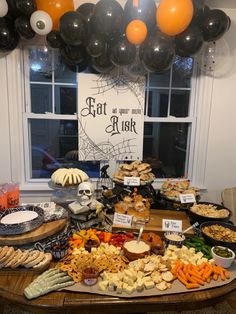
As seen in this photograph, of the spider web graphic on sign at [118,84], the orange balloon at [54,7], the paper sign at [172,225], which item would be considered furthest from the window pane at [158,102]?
the paper sign at [172,225]

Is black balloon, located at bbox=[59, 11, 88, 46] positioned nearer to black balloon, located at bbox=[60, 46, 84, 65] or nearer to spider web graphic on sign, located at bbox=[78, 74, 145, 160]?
black balloon, located at bbox=[60, 46, 84, 65]

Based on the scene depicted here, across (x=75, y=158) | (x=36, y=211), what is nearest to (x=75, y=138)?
(x=75, y=158)

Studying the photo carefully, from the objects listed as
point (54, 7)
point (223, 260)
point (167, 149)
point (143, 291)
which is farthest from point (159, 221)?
point (54, 7)

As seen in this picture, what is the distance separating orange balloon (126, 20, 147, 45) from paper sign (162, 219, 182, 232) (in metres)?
1.20

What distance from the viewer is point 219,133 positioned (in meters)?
2.42

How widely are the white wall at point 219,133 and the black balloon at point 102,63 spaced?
0.73 metres

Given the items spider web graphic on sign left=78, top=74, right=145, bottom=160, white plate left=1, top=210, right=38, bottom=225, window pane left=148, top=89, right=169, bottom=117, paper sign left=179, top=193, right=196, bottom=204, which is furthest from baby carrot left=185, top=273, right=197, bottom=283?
window pane left=148, top=89, right=169, bottom=117

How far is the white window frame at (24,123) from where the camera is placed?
220 cm

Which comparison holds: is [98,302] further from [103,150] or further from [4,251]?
[103,150]

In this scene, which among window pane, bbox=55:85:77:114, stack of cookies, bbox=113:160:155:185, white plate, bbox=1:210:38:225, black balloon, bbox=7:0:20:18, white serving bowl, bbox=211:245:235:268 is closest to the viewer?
white serving bowl, bbox=211:245:235:268

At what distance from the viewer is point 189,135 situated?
2516mm

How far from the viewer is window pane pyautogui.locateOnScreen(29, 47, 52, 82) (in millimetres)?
2108

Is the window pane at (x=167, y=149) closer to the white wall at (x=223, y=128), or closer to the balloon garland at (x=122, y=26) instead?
the white wall at (x=223, y=128)

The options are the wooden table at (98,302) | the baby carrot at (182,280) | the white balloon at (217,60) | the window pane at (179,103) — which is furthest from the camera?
the window pane at (179,103)
